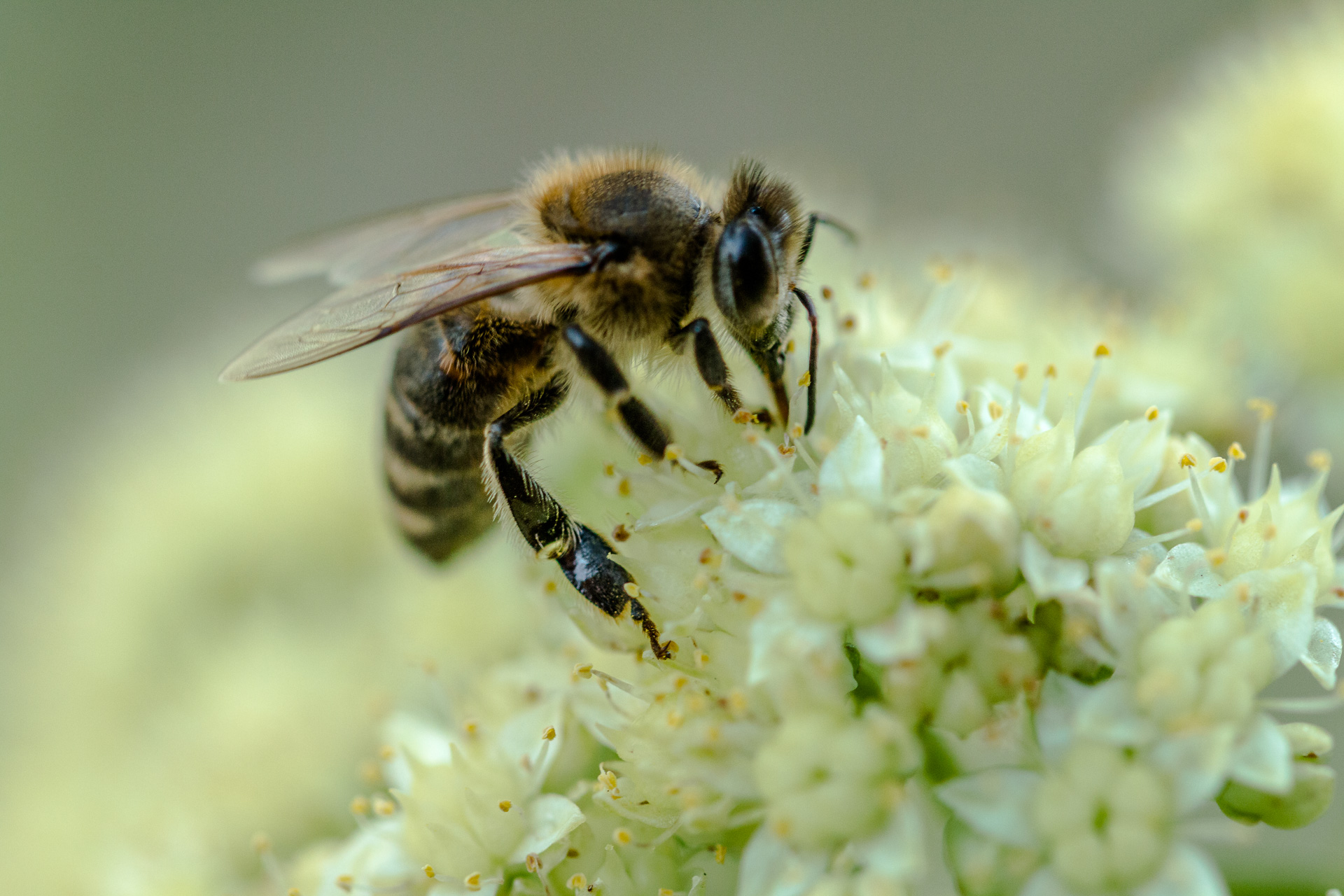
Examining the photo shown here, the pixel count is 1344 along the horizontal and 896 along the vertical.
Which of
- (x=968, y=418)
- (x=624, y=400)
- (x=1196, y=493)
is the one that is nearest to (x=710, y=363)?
(x=624, y=400)

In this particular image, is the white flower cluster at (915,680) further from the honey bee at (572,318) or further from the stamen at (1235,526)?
the honey bee at (572,318)

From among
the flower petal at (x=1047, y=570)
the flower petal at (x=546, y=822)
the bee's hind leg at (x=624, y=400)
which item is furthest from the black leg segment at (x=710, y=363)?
the flower petal at (x=546, y=822)

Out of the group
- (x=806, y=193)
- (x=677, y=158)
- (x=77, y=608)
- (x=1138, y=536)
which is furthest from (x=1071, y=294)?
(x=77, y=608)

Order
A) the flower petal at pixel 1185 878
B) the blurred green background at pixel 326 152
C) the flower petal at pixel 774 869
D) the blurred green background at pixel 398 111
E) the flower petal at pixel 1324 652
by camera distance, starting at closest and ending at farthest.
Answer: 1. the flower petal at pixel 1185 878
2. the flower petal at pixel 774 869
3. the flower petal at pixel 1324 652
4. the blurred green background at pixel 326 152
5. the blurred green background at pixel 398 111

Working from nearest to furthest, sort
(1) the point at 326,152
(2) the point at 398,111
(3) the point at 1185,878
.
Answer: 1. (3) the point at 1185,878
2. (1) the point at 326,152
3. (2) the point at 398,111

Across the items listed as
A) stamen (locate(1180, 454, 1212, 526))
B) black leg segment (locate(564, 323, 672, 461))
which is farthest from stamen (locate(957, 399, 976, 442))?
black leg segment (locate(564, 323, 672, 461))

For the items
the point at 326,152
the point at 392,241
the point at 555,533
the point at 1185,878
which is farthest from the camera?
the point at 326,152

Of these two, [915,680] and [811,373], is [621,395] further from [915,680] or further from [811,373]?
[915,680]
